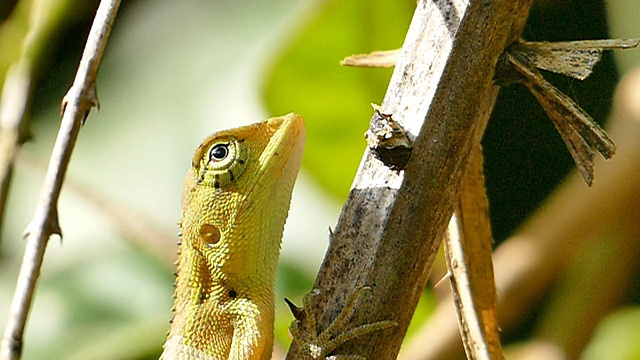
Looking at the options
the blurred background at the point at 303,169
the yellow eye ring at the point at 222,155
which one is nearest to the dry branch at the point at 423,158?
the blurred background at the point at 303,169

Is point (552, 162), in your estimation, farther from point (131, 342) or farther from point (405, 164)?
point (131, 342)

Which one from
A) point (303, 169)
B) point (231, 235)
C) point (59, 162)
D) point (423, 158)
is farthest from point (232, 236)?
point (303, 169)

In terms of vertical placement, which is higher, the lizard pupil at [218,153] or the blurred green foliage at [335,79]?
the blurred green foliage at [335,79]

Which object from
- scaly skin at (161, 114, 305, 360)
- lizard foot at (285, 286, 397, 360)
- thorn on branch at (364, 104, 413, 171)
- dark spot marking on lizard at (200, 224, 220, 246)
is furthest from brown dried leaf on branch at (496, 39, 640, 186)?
dark spot marking on lizard at (200, 224, 220, 246)

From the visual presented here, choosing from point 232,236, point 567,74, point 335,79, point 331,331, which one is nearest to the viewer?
point 567,74

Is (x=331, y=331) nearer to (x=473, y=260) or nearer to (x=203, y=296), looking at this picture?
(x=473, y=260)

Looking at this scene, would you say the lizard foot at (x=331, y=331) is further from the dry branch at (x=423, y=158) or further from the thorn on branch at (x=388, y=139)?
the thorn on branch at (x=388, y=139)

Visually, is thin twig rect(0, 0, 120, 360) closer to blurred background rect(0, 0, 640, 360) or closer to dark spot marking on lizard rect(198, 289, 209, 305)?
dark spot marking on lizard rect(198, 289, 209, 305)
